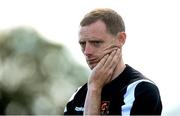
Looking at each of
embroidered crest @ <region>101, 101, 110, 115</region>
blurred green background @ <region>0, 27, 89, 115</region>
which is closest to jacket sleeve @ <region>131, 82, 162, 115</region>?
embroidered crest @ <region>101, 101, 110, 115</region>

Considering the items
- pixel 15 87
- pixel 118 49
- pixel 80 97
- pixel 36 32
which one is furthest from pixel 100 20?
pixel 36 32

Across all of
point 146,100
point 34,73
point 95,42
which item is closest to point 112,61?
point 95,42

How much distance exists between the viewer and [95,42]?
6.69m

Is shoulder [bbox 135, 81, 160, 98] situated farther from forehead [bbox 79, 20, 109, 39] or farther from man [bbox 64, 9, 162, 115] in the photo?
forehead [bbox 79, 20, 109, 39]

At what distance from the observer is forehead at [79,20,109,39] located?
6.72 m

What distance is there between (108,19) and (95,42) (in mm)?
333

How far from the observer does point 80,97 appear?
277 inches

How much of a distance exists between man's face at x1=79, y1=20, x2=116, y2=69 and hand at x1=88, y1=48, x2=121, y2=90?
45mm

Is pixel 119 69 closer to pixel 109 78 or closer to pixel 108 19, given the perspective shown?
pixel 109 78

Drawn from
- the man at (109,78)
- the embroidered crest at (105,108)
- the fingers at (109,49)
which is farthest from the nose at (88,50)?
the embroidered crest at (105,108)

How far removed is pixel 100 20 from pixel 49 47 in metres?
48.5

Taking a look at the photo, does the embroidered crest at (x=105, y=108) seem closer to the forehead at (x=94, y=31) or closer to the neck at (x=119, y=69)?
the neck at (x=119, y=69)

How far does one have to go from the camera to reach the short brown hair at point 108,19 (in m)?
6.85

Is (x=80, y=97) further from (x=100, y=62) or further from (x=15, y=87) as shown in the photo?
(x=15, y=87)
